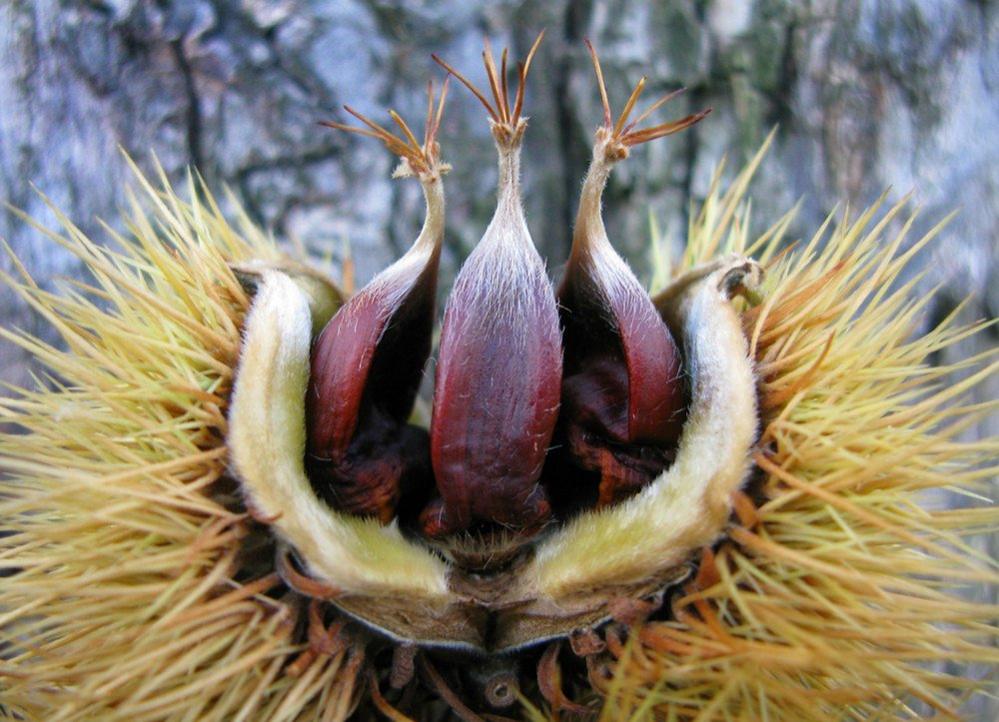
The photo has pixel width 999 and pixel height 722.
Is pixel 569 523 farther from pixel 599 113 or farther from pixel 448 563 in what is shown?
pixel 599 113

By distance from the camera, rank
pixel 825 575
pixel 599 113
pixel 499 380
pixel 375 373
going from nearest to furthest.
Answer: pixel 825 575 < pixel 499 380 < pixel 375 373 < pixel 599 113

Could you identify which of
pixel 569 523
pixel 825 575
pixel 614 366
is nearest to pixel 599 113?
pixel 614 366

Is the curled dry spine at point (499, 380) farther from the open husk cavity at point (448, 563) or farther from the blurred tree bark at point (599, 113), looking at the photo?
the blurred tree bark at point (599, 113)

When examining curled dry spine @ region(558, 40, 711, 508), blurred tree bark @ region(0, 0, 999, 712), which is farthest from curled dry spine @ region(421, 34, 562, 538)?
blurred tree bark @ region(0, 0, 999, 712)

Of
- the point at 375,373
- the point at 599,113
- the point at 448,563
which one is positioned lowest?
the point at 448,563

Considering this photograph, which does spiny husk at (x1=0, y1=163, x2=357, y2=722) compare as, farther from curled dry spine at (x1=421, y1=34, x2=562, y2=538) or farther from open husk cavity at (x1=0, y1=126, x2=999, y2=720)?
curled dry spine at (x1=421, y1=34, x2=562, y2=538)

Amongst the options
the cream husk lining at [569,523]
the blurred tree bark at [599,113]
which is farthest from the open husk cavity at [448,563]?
the blurred tree bark at [599,113]

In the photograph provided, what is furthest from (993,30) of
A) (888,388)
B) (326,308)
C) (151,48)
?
(151,48)
